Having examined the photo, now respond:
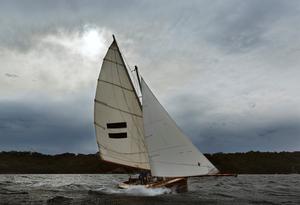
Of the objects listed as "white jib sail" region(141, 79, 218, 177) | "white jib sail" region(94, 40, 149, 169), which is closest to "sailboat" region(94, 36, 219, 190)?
"white jib sail" region(94, 40, 149, 169)

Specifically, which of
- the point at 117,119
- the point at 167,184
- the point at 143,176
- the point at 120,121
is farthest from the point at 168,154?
the point at 117,119

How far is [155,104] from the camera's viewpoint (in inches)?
2047

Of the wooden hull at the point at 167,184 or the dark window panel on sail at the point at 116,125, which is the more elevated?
the dark window panel on sail at the point at 116,125

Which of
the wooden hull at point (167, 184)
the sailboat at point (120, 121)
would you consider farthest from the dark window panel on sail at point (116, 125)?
the wooden hull at point (167, 184)

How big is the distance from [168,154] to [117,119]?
10677mm

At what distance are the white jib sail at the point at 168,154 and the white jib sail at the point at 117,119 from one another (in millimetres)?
7370

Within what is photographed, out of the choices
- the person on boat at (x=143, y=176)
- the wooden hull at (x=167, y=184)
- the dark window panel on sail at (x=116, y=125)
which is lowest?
the wooden hull at (x=167, y=184)

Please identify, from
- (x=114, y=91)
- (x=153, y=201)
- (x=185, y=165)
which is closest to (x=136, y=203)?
(x=153, y=201)

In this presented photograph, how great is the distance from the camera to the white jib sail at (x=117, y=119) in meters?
58.2

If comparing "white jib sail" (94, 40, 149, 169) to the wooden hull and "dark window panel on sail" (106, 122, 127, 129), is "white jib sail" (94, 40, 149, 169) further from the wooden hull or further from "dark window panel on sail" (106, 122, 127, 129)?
the wooden hull

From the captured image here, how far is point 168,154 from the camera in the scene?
5078 centimetres

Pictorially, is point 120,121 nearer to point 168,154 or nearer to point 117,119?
point 117,119

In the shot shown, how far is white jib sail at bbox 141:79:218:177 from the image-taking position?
5056cm

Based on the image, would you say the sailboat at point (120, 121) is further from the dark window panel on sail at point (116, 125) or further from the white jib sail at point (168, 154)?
the white jib sail at point (168, 154)
